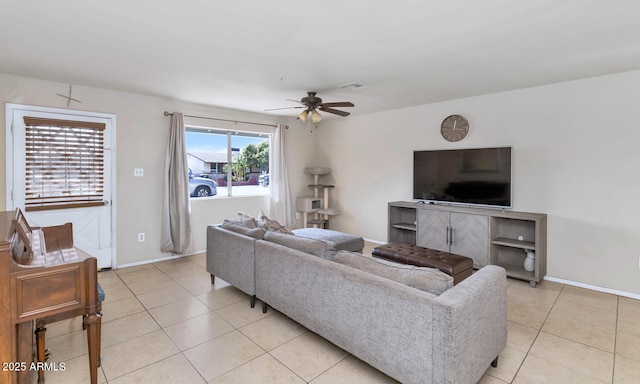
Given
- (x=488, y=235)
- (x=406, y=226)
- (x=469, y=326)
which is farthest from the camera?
(x=406, y=226)

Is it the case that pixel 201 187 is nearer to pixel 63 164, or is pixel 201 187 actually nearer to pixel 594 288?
pixel 63 164

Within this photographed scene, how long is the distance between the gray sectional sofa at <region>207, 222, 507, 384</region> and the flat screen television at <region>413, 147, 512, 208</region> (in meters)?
2.28

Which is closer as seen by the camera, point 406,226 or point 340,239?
point 340,239

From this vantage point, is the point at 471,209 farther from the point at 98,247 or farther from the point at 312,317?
the point at 98,247

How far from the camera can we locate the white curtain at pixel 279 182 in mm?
5777

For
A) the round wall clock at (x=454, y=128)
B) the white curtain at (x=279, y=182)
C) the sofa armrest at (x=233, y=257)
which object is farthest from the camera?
the white curtain at (x=279, y=182)

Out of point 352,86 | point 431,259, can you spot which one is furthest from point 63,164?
point 431,259

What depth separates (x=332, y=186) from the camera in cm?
609

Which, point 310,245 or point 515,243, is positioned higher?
point 310,245

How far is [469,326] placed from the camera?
1.67 m

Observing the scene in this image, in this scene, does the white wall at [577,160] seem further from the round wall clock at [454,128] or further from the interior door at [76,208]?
the interior door at [76,208]

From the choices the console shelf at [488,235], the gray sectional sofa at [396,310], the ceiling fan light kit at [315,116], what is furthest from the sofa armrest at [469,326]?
the ceiling fan light kit at [315,116]

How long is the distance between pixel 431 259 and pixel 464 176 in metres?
1.67

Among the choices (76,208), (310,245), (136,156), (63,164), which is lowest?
(310,245)
